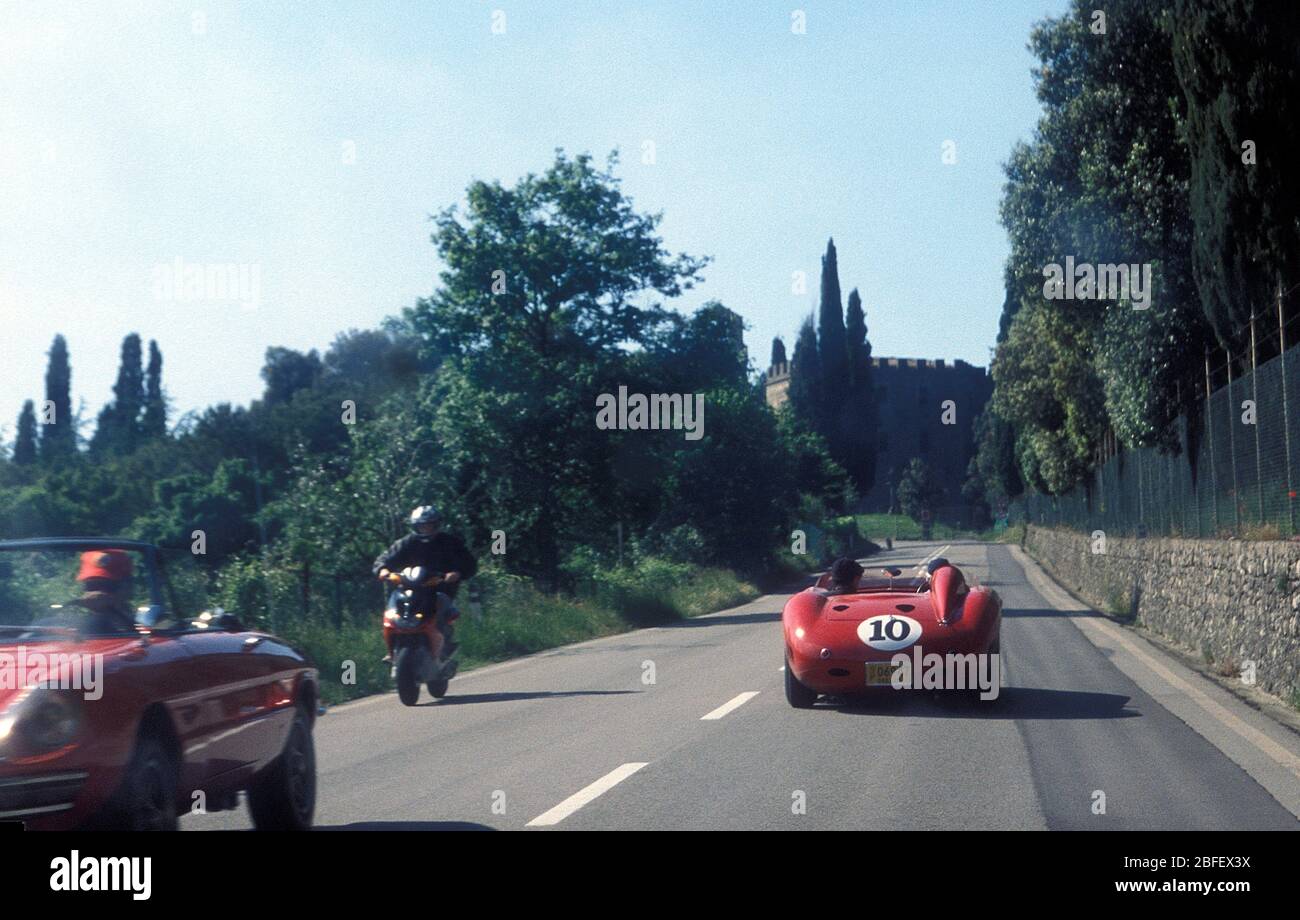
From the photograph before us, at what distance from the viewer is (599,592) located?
97.0ft

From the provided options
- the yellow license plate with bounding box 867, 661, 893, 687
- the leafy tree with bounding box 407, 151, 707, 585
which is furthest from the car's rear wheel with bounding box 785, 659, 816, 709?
the leafy tree with bounding box 407, 151, 707, 585

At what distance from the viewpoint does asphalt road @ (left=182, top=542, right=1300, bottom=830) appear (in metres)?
6.66

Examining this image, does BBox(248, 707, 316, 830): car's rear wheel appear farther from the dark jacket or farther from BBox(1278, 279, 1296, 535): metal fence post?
BBox(1278, 279, 1296, 535): metal fence post

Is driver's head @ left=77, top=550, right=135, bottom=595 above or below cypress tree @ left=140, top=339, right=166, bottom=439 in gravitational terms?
below

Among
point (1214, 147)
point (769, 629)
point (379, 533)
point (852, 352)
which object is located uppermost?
point (852, 352)

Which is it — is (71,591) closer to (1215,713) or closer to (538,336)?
(1215,713)

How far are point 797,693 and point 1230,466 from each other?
8.07 m

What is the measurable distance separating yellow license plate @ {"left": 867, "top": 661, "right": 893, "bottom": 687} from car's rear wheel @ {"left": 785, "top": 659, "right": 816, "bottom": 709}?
0.67 metres

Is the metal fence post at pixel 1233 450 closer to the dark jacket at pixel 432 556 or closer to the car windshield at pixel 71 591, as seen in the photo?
the dark jacket at pixel 432 556

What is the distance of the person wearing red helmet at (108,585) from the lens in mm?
5645

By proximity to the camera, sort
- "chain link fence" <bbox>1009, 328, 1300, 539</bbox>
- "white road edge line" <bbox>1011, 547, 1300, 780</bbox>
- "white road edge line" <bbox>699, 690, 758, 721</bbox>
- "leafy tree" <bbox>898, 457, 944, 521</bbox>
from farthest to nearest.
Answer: "leafy tree" <bbox>898, 457, 944, 521</bbox>, "chain link fence" <bbox>1009, 328, 1300, 539</bbox>, "white road edge line" <bbox>699, 690, 758, 721</bbox>, "white road edge line" <bbox>1011, 547, 1300, 780</bbox>
